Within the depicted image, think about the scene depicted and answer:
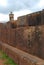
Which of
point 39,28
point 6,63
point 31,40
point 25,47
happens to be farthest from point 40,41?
point 6,63

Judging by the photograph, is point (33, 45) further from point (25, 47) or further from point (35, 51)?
point (25, 47)

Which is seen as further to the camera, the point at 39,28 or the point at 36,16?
the point at 36,16

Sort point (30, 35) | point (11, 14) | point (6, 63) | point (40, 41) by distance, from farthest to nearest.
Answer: point (11, 14), point (6, 63), point (30, 35), point (40, 41)

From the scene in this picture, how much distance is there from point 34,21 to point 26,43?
620 mm

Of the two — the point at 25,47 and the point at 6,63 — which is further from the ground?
the point at 25,47

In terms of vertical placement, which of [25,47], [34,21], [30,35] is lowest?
[25,47]

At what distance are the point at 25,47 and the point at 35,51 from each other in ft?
2.86

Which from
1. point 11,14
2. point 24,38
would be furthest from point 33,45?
point 11,14

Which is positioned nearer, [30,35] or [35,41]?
[35,41]

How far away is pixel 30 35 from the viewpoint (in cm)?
483

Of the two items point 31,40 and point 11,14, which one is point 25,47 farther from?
point 11,14

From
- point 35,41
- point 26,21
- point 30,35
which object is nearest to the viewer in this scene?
point 35,41

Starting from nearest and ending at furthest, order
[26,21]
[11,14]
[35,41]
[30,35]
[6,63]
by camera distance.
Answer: [35,41] → [30,35] → [26,21] → [6,63] → [11,14]

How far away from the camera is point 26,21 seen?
562 cm
